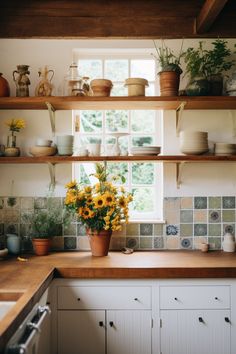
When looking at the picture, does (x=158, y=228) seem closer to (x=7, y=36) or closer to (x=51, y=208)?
(x=51, y=208)

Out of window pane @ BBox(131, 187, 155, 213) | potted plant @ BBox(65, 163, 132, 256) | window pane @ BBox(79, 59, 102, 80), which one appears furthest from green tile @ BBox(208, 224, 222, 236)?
window pane @ BBox(79, 59, 102, 80)

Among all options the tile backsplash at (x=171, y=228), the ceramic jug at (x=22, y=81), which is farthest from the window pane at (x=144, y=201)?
the ceramic jug at (x=22, y=81)

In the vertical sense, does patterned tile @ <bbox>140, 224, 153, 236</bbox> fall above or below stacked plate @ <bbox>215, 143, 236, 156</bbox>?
below

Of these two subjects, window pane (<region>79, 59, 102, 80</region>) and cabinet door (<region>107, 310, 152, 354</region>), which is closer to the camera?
cabinet door (<region>107, 310, 152, 354</region>)

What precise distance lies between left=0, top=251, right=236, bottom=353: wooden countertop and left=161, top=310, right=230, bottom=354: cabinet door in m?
0.26

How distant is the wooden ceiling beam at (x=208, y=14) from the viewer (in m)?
2.68

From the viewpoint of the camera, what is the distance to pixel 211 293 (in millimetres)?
2607

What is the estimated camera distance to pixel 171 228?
323 cm

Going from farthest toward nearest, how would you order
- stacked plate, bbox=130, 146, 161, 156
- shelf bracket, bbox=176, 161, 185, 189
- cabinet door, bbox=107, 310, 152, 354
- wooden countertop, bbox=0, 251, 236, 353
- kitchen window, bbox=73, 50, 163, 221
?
kitchen window, bbox=73, 50, 163, 221 < shelf bracket, bbox=176, 161, 185, 189 < stacked plate, bbox=130, 146, 161, 156 < cabinet door, bbox=107, 310, 152, 354 < wooden countertop, bbox=0, 251, 236, 353

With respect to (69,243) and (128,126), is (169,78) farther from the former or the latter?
(69,243)

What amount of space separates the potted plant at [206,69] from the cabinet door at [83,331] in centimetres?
173

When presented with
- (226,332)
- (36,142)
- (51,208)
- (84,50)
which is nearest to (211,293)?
(226,332)

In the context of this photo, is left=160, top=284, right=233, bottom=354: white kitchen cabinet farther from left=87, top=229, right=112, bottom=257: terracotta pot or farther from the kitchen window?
the kitchen window

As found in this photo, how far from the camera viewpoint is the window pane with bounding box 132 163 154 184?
3.42m
